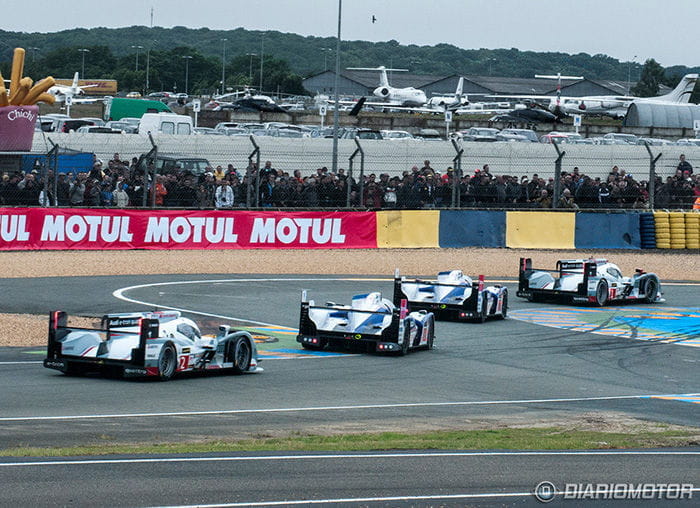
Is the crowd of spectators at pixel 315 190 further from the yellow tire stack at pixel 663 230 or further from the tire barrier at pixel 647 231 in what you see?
the yellow tire stack at pixel 663 230

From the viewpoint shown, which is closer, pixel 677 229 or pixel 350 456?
pixel 350 456

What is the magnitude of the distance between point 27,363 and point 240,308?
6750 millimetres

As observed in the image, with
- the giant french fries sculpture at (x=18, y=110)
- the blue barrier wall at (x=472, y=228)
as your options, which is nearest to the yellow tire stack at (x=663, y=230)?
the blue barrier wall at (x=472, y=228)

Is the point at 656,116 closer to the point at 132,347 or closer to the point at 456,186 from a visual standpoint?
the point at 456,186

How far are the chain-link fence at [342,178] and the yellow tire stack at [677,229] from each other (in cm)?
112

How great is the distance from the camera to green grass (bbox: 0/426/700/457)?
385 inches

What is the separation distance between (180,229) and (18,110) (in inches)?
225

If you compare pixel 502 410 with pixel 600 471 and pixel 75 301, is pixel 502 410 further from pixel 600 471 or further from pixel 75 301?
pixel 75 301

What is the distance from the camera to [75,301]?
21281 mm

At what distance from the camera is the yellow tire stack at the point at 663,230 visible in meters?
33.7

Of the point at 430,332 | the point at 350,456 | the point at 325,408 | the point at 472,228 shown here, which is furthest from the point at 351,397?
the point at 472,228

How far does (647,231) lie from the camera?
33844 millimetres

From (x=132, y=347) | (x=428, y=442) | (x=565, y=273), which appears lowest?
(x=428, y=442)

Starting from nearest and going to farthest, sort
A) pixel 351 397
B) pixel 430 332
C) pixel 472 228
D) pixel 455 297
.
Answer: pixel 351 397
pixel 430 332
pixel 455 297
pixel 472 228
